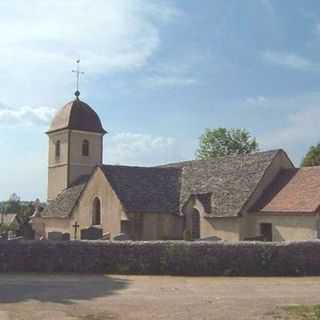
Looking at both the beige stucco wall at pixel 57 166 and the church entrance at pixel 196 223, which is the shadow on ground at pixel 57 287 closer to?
the church entrance at pixel 196 223

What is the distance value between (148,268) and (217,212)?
49.9 ft

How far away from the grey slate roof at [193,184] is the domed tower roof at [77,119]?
10442 millimetres

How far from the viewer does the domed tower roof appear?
58.1m

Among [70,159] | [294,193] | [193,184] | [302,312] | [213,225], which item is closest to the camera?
[302,312]

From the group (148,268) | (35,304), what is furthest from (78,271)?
(35,304)

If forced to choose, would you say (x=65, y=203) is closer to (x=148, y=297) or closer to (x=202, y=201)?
(x=202, y=201)

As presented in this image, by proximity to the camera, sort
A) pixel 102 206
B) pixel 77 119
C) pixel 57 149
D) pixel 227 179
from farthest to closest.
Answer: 1. pixel 57 149
2. pixel 77 119
3. pixel 102 206
4. pixel 227 179

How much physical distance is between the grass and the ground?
153 mm

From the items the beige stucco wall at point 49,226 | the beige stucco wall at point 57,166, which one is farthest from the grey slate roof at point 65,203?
the beige stucco wall at point 57,166

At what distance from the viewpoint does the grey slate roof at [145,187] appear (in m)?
43.0

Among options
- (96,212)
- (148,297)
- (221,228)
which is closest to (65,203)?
(96,212)

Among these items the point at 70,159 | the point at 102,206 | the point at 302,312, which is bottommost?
the point at 302,312

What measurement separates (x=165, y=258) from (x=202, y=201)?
16.5 m

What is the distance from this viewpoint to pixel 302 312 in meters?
14.5
